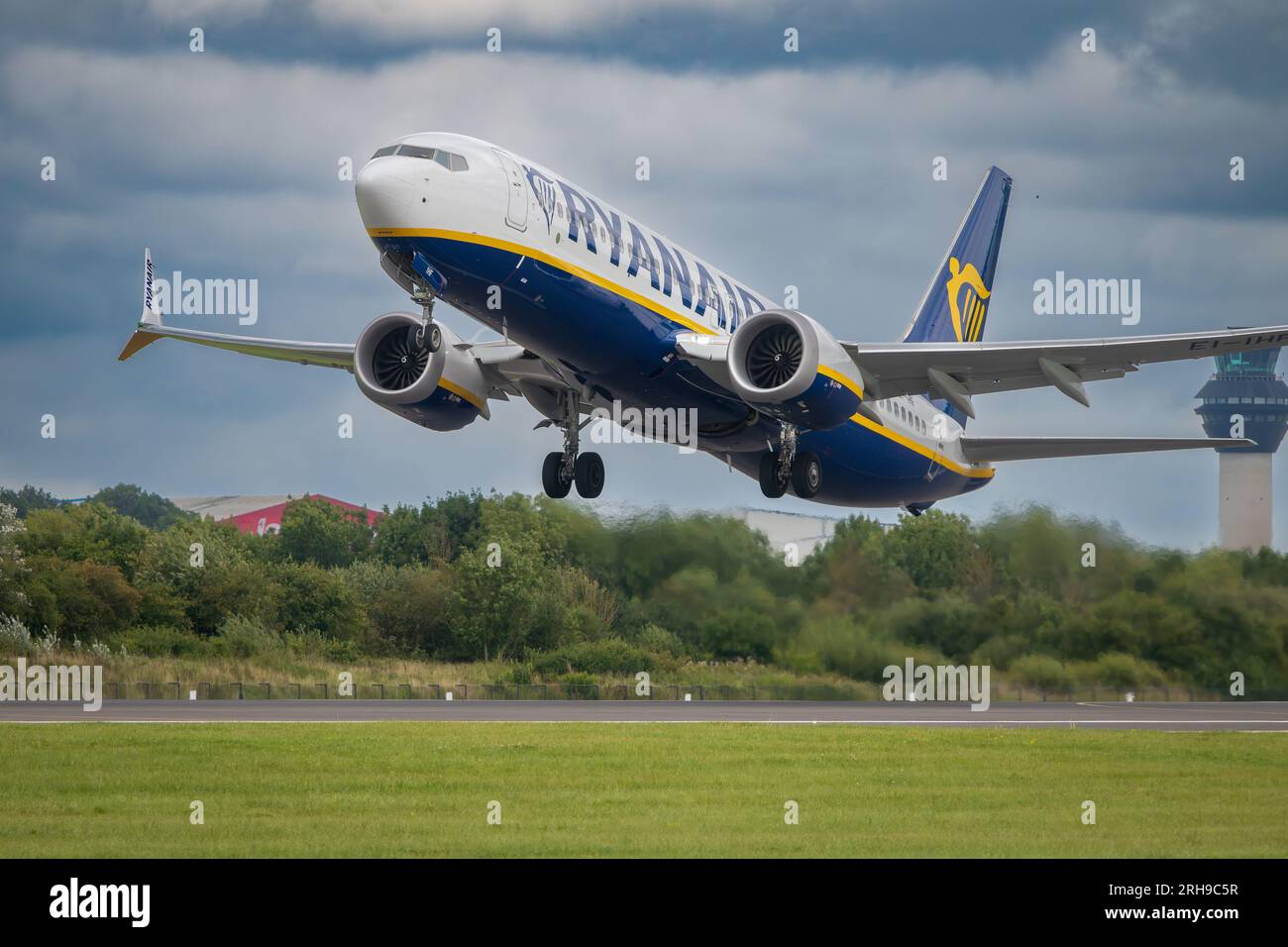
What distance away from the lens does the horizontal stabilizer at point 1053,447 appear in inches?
1551

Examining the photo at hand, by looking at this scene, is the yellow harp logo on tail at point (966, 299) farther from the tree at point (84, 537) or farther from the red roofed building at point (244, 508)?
the red roofed building at point (244, 508)

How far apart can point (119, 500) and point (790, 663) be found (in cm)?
10835

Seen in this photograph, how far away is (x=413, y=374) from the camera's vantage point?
118ft

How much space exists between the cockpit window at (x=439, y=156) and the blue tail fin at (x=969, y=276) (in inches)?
794

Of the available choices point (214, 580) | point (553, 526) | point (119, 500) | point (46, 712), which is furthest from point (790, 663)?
point (119, 500)

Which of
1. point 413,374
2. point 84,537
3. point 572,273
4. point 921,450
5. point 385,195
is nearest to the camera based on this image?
point 385,195

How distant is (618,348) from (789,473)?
637 cm

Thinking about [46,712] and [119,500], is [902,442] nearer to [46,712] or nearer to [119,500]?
[46,712]

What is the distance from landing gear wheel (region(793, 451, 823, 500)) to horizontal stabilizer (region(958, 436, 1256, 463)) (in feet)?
25.5

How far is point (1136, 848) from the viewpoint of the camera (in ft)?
70.6

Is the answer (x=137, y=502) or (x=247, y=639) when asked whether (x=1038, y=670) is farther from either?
(x=137, y=502)

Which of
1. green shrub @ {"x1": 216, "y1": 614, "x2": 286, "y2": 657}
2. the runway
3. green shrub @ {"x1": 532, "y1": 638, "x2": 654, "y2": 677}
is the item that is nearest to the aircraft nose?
the runway

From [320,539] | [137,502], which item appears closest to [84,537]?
[320,539]
